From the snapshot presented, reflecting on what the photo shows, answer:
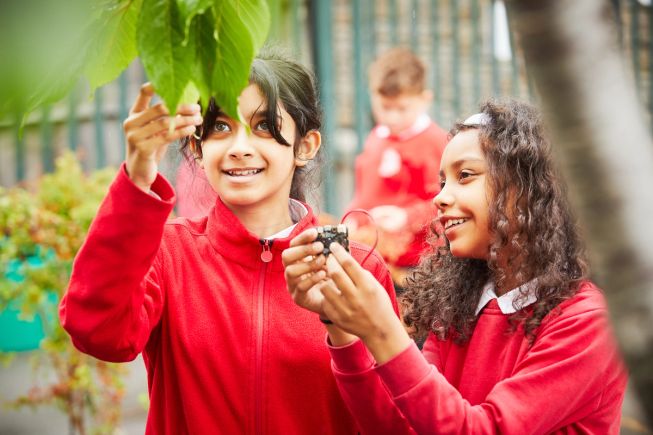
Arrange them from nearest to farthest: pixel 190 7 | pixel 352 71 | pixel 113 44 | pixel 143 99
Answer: pixel 190 7
pixel 113 44
pixel 143 99
pixel 352 71

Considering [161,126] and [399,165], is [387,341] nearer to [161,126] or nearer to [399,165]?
[161,126]

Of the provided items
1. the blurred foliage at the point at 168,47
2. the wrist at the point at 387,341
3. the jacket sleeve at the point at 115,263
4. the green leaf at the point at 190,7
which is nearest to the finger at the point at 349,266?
the wrist at the point at 387,341

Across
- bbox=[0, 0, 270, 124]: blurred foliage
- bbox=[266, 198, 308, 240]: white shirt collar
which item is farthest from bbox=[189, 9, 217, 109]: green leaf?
bbox=[266, 198, 308, 240]: white shirt collar

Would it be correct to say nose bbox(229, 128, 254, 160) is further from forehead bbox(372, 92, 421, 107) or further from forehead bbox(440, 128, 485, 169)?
forehead bbox(372, 92, 421, 107)

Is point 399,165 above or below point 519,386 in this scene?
above

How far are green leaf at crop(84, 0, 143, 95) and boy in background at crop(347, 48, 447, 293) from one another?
9.38 ft

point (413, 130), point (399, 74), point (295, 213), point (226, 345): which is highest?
point (399, 74)

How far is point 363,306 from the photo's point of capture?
1607mm

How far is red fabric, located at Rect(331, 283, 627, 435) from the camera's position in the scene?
1600mm

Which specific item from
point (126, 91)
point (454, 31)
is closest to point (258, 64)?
point (126, 91)

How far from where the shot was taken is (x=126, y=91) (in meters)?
5.55

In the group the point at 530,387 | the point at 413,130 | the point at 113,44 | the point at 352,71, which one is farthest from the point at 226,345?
the point at 352,71

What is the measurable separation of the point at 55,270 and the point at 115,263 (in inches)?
91.8

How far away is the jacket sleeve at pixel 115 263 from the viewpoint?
1.58 meters
